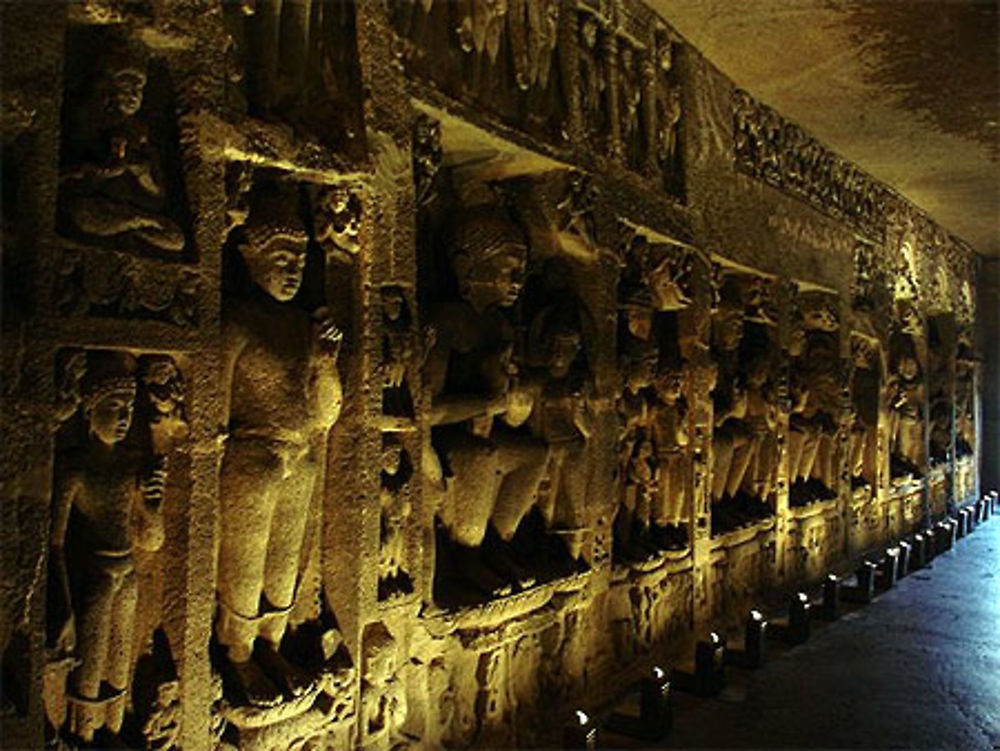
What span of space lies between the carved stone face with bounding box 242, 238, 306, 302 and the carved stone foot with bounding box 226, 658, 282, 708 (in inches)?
52.8

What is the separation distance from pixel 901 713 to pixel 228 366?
14.2ft

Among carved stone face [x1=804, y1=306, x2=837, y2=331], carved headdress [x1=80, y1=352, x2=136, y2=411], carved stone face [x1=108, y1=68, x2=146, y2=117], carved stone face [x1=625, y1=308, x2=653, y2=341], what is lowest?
carved headdress [x1=80, y1=352, x2=136, y2=411]

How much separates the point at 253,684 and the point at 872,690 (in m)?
4.11

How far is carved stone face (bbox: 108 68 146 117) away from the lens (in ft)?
8.63

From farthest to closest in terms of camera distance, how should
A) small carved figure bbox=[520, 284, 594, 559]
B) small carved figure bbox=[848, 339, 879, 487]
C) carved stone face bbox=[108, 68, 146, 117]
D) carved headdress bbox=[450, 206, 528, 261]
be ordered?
small carved figure bbox=[848, 339, 879, 487]
small carved figure bbox=[520, 284, 594, 559]
carved headdress bbox=[450, 206, 528, 261]
carved stone face bbox=[108, 68, 146, 117]

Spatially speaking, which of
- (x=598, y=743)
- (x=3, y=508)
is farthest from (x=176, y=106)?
(x=598, y=743)

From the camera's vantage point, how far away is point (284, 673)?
10.1 ft

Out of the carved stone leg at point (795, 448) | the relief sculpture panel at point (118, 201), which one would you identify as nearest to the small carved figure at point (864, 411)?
the carved stone leg at point (795, 448)

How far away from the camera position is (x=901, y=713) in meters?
4.98

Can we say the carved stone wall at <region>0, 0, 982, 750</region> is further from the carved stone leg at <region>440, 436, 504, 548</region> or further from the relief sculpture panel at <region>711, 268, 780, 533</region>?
the relief sculpture panel at <region>711, 268, 780, 533</region>

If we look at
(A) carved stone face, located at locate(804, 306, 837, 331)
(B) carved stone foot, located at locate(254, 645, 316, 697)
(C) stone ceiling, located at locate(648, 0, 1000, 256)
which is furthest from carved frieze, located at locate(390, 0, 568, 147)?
(A) carved stone face, located at locate(804, 306, 837, 331)

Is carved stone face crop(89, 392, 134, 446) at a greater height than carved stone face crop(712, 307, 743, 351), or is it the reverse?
carved stone face crop(712, 307, 743, 351)

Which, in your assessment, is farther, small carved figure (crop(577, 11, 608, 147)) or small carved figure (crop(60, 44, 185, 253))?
small carved figure (crop(577, 11, 608, 147))

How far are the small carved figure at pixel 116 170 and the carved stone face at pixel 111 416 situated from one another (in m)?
0.49
